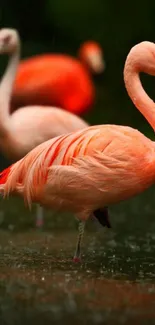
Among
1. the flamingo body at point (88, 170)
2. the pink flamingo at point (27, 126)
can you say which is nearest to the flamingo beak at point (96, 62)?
the pink flamingo at point (27, 126)

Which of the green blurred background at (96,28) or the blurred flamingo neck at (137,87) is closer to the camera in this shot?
the blurred flamingo neck at (137,87)

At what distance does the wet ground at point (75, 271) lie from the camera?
17.0ft

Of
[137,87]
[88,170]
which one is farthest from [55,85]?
[88,170]

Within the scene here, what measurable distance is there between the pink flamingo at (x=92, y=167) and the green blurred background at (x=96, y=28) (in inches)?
307

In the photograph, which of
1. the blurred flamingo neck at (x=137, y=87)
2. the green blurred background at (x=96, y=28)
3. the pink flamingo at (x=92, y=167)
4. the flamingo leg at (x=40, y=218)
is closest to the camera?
the pink flamingo at (x=92, y=167)

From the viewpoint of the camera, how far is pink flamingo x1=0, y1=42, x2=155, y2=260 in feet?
21.2

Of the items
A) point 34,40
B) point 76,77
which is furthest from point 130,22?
point 76,77

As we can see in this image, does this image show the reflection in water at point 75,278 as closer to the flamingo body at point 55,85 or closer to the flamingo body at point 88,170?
the flamingo body at point 88,170

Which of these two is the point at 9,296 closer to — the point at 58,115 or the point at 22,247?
the point at 22,247

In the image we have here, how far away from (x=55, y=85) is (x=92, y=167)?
677 cm

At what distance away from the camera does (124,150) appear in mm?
6488

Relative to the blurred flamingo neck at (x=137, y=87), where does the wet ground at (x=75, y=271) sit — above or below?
below

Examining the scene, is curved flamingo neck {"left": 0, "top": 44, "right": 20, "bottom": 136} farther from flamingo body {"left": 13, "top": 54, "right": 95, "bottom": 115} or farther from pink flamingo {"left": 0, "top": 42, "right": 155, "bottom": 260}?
flamingo body {"left": 13, "top": 54, "right": 95, "bottom": 115}

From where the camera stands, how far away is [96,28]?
51.2 ft
